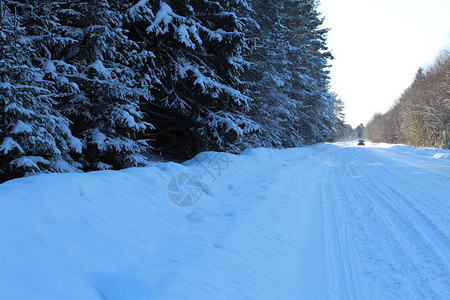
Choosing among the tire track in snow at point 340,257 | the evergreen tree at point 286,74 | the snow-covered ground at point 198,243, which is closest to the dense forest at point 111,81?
the snow-covered ground at point 198,243

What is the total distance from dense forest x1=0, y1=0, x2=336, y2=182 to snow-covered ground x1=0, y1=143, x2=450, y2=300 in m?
1.49

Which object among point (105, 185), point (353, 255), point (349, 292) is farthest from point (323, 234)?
point (105, 185)

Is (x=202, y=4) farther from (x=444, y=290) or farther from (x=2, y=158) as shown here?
(x=444, y=290)

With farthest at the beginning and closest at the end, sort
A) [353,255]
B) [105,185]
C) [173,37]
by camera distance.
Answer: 1. [173,37]
2. [105,185]
3. [353,255]

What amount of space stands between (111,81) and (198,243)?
4.35 meters

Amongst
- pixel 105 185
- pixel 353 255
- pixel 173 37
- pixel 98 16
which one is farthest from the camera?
pixel 173 37

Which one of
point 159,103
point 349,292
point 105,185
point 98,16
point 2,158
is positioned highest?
point 98,16

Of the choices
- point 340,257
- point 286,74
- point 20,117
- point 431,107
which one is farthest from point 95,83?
point 431,107

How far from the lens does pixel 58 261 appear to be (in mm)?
2479

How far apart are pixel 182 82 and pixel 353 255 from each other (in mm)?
7323

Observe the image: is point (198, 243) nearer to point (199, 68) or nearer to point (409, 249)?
point (409, 249)

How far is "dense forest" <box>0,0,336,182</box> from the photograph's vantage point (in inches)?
176

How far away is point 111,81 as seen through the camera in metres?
6.08

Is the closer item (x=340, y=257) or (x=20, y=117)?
(x=340, y=257)
